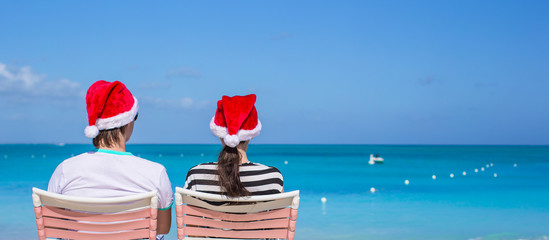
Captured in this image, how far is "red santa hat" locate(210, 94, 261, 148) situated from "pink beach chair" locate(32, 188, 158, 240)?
0.54 meters

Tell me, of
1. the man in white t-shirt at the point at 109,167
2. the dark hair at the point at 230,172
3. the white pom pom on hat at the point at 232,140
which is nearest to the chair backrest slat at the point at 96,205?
the man in white t-shirt at the point at 109,167

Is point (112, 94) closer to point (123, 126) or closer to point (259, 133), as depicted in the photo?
point (123, 126)

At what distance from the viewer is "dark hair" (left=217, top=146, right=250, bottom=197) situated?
2261 millimetres

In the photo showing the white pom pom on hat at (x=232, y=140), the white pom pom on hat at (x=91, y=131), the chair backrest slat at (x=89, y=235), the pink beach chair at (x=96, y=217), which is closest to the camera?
the pink beach chair at (x=96, y=217)

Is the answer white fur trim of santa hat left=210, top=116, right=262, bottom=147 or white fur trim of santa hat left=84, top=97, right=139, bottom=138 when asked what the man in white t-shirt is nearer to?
white fur trim of santa hat left=84, top=97, right=139, bottom=138

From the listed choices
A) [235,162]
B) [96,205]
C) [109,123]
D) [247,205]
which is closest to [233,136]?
[235,162]

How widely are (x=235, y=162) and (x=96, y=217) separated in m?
0.68

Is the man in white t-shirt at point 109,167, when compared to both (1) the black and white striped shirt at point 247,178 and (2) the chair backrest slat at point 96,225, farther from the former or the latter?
(1) the black and white striped shirt at point 247,178

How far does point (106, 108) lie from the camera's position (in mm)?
2277

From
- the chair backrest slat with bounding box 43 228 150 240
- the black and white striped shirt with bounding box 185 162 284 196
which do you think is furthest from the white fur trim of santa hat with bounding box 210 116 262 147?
the chair backrest slat with bounding box 43 228 150 240

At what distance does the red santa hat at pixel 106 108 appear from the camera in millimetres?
2252

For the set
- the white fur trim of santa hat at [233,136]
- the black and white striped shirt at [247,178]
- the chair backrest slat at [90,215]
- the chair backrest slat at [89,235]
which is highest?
the white fur trim of santa hat at [233,136]

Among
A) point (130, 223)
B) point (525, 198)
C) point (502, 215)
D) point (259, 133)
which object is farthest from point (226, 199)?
point (525, 198)

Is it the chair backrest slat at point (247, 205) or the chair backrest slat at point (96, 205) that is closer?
the chair backrest slat at point (96, 205)
